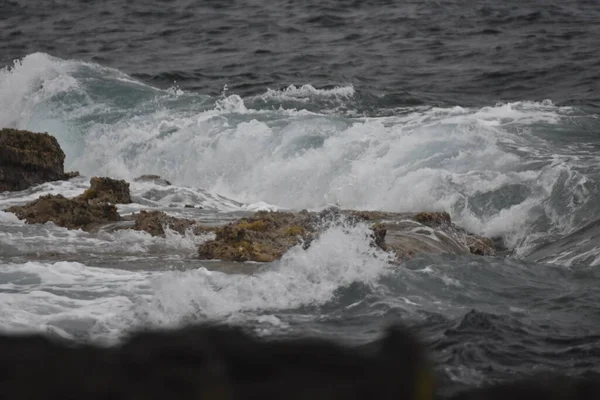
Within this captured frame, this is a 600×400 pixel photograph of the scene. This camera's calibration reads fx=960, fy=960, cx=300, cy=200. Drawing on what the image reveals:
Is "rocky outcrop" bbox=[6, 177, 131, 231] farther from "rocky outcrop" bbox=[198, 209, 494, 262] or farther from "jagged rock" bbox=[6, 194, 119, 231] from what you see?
"rocky outcrop" bbox=[198, 209, 494, 262]

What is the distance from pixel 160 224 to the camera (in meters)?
9.43

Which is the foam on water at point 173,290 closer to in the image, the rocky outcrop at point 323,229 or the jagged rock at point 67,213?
the rocky outcrop at point 323,229

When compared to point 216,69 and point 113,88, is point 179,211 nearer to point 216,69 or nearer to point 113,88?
point 113,88

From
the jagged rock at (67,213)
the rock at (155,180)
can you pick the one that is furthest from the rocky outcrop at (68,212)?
the rock at (155,180)

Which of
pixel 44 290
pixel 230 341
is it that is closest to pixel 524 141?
pixel 44 290

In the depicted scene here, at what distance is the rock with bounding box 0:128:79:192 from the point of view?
12125 millimetres

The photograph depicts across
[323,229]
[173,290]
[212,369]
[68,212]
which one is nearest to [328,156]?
[323,229]

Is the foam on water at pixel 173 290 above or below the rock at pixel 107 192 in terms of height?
above

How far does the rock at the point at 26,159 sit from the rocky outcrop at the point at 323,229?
3.88 m

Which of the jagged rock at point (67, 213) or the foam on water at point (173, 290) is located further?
the jagged rock at point (67, 213)

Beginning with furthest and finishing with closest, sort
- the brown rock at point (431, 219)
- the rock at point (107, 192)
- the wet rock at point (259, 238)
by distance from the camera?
the rock at point (107, 192), the brown rock at point (431, 219), the wet rock at point (259, 238)

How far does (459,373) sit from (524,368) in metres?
0.49

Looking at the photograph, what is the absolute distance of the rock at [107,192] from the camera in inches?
432

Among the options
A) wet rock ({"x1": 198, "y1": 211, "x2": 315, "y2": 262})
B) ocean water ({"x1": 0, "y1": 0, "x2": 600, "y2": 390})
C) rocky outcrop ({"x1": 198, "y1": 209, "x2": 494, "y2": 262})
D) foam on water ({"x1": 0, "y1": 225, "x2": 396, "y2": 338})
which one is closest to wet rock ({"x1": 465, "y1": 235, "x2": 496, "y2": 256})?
rocky outcrop ({"x1": 198, "y1": 209, "x2": 494, "y2": 262})
